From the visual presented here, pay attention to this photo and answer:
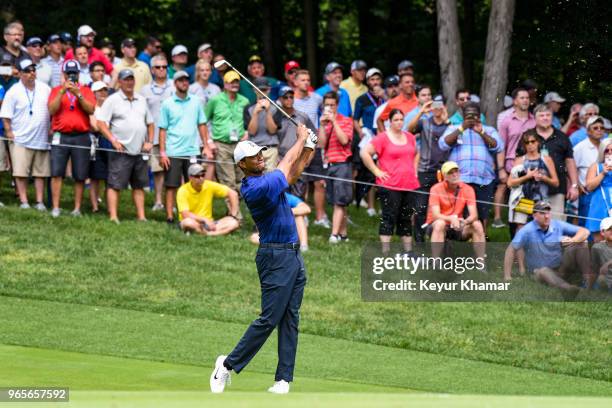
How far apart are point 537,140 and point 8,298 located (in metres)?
6.59

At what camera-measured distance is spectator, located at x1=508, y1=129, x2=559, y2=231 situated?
15.8 m

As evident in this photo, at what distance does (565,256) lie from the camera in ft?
48.8

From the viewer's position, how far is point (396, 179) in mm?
16125

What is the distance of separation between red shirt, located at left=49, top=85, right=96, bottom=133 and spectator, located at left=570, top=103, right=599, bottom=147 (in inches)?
263

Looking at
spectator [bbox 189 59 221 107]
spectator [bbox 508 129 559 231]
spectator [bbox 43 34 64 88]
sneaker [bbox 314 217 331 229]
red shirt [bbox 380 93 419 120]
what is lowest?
sneaker [bbox 314 217 331 229]

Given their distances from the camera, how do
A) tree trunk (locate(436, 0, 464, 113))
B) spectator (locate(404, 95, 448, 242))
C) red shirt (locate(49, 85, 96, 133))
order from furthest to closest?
tree trunk (locate(436, 0, 464, 113)), red shirt (locate(49, 85, 96, 133)), spectator (locate(404, 95, 448, 242))

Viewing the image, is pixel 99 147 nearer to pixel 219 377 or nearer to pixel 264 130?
pixel 264 130

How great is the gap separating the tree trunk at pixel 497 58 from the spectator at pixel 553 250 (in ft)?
18.0

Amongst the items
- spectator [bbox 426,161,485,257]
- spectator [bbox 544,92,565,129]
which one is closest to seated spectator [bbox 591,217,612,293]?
spectator [bbox 426,161,485,257]

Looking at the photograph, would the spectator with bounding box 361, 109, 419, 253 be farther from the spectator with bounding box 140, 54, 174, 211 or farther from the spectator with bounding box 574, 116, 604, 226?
the spectator with bounding box 140, 54, 174, 211

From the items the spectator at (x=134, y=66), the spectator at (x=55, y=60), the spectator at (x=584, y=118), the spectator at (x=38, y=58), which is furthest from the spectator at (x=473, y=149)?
the spectator at (x=55, y=60)

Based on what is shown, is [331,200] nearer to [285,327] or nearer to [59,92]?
[59,92]

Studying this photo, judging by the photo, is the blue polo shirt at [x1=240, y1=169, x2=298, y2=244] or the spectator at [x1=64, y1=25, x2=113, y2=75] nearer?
the blue polo shirt at [x1=240, y1=169, x2=298, y2=244]

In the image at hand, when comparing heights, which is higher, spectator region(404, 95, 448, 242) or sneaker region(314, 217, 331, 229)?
spectator region(404, 95, 448, 242)
